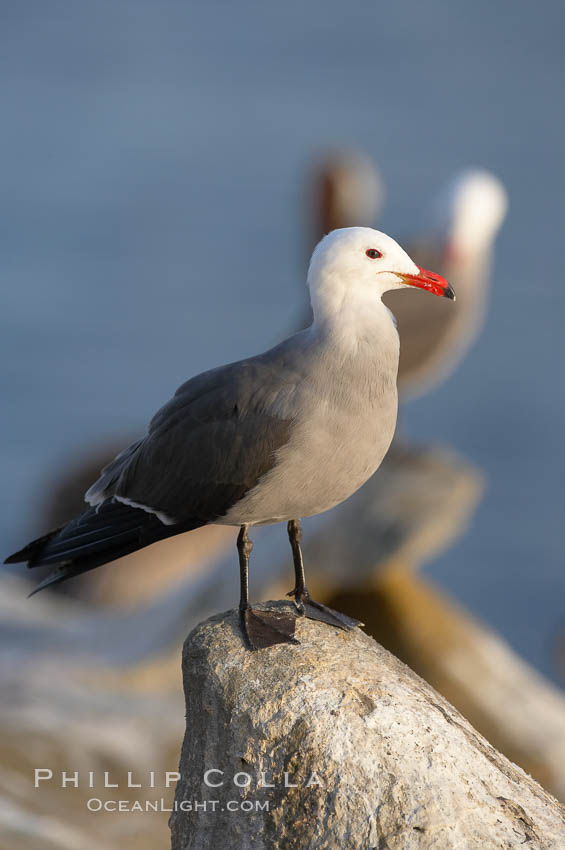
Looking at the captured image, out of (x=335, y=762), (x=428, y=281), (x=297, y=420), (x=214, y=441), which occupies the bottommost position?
(x=335, y=762)

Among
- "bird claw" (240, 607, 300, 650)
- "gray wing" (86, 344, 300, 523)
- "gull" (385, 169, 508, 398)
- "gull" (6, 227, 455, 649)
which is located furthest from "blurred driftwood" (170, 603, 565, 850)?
"gull" (385, 169, 508, 398)

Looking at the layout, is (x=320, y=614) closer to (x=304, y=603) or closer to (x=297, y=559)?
(x=304, y=603)

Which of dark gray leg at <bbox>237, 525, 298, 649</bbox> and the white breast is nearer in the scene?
the white breast

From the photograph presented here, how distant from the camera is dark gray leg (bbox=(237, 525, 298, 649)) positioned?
14.2ft

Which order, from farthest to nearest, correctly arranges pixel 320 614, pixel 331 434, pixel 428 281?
pixel 320 614
pixel 428 281
pixel 331 434

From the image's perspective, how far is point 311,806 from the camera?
3975 mm

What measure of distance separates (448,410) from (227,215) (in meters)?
6.48

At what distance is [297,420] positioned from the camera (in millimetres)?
4121

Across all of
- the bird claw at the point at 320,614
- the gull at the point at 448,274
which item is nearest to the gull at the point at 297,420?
the bird claw at the point at 320,614

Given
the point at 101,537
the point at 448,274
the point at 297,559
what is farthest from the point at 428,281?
the point at 448,274

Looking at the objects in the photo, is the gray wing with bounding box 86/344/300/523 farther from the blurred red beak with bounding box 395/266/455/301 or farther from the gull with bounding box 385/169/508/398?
the gull with bounding box 385/169/508/398

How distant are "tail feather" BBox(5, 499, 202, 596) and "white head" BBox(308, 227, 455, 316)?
0.86 m

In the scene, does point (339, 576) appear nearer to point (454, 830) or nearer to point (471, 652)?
point (471, 652)

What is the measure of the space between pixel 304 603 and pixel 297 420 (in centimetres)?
84
